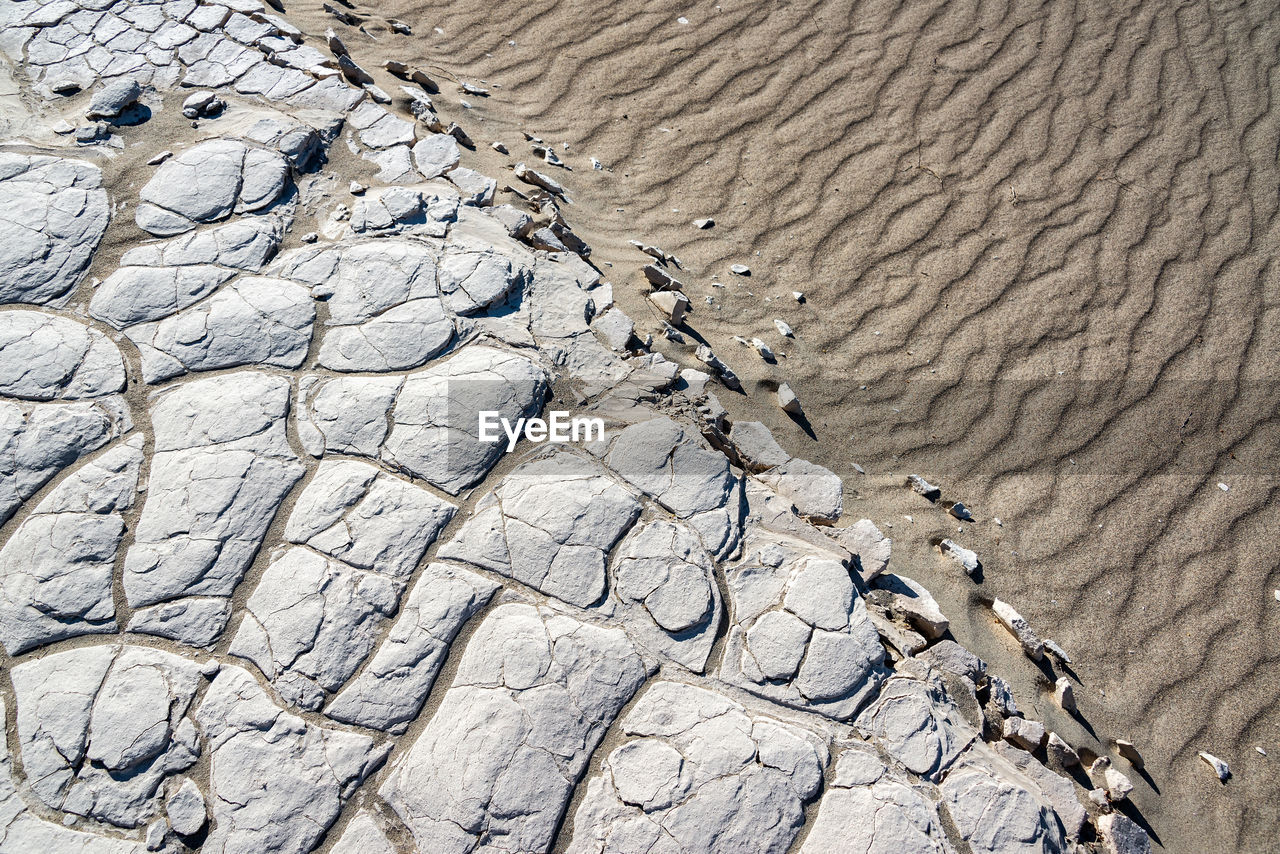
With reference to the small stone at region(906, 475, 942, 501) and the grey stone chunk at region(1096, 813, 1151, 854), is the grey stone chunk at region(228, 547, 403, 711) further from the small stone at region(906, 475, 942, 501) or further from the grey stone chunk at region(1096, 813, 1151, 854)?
the grey stone chunk at region(1096, 813, 1151, 854)

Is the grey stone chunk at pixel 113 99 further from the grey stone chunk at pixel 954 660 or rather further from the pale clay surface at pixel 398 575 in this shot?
the grey stone chunk at pixel 954 660

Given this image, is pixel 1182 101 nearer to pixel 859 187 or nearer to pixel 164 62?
pixel 859 187

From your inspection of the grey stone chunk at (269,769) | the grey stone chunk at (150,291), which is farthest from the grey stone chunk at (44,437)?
the grey stone chunk at (269,769)

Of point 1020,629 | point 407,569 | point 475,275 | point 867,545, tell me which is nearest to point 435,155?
point 475,275

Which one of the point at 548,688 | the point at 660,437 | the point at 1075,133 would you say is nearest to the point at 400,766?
the point at 548,688

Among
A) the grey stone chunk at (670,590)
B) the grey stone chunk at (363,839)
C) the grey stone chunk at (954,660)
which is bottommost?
the grey stone chunk at (363,839)

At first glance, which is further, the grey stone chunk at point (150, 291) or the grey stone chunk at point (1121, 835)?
the grey stone chunk at point (150, 291)

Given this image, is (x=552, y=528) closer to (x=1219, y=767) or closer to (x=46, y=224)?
(x=46, y=224)
